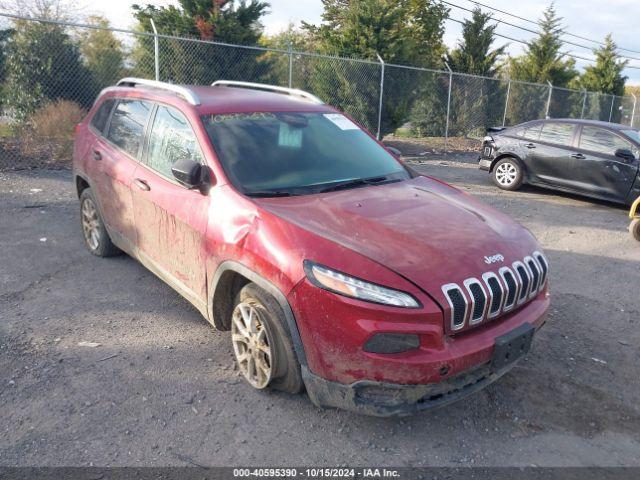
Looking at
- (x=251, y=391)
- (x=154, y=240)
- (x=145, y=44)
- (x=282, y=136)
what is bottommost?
(x=251, y=391)

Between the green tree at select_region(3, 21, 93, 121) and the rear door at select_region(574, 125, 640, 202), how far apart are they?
9.64m

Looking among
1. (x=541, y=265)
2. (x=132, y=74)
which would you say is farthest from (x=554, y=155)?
(x=132, y=74)

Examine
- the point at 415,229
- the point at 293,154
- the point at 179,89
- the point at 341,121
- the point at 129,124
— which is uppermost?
the point at 179,89

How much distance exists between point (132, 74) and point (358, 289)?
10255 mm

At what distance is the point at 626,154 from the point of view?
27.3 feet

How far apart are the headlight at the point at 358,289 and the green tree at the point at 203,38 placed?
952cm

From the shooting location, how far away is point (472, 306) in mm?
2666

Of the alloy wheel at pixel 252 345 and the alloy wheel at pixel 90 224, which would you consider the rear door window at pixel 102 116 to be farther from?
the alloy wheel at pixel 252 345

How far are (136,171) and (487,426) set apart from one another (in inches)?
124

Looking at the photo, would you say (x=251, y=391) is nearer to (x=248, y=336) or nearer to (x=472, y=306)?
(x=248, y=336)

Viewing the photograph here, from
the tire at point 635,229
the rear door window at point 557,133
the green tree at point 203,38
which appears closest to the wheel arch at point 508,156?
the rear door window at point 557,133

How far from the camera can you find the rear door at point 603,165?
841 centimetres

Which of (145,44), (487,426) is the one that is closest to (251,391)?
(487,426)

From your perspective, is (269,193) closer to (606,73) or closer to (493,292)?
(493,292)
